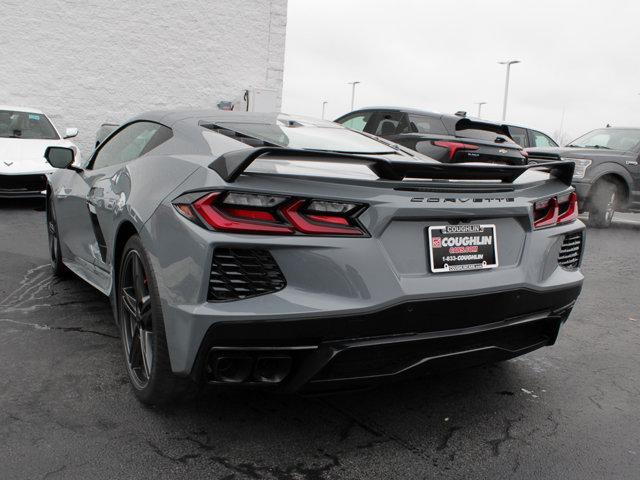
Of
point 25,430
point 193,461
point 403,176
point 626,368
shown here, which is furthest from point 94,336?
point 626,368

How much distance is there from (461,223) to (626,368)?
1.81m

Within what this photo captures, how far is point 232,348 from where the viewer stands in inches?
87.7

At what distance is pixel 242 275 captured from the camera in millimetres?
2230

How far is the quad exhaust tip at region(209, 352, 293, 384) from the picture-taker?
2.30 m

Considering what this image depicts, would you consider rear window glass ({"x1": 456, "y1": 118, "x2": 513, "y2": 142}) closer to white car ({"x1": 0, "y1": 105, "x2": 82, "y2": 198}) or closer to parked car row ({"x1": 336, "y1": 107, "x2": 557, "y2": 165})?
parked car row ({"x1": 336, "y1": 107, "x2": 557, "y2": 165})

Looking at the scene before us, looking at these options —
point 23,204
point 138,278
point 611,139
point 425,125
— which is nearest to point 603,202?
point 611,139

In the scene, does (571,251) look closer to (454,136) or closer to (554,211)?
(554,211)

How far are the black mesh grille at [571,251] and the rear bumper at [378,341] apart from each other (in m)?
0.35

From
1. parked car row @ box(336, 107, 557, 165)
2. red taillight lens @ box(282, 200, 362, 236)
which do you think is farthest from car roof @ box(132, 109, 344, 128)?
parked car row @ box(336, 107, 557, 165)

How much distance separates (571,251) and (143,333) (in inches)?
79.1

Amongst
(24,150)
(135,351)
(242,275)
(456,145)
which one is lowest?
(135,351)

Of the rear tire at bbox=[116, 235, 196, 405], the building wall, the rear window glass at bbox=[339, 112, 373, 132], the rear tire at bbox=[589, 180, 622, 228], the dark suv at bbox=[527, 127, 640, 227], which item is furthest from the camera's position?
the building wall

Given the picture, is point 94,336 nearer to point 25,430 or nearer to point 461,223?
point 25,430

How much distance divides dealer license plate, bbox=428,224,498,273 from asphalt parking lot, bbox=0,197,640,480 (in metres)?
0.73
